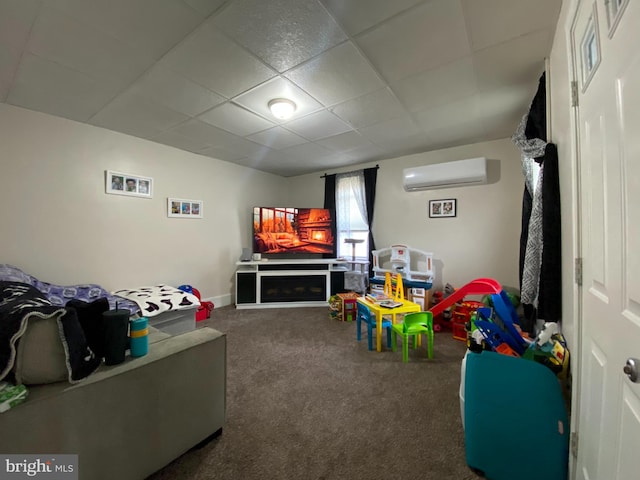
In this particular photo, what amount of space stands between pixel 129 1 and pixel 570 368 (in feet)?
9.75

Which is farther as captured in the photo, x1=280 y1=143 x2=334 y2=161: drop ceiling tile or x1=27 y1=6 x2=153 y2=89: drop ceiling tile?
x1=280 y1=143 x2=334 y2=161: drop ceiling tile

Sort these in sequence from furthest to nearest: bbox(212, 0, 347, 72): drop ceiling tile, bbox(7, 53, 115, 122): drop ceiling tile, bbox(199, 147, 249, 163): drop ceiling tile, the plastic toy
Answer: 1. bbox(199, 147, 249, 163): drop ceiling tile
2. the plastic toy
3. bbox(7, 53, 115, 122): drop ceiling tile
4. bbox(212, 0, 347, 72): drop ceiling tile

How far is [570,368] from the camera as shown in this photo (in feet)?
4.15

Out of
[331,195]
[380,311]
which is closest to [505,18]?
[380,311]

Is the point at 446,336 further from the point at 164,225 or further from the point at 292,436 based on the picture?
the point at 164,225

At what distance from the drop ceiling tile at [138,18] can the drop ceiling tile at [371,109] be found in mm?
1386

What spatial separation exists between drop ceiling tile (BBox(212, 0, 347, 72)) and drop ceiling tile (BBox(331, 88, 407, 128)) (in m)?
0.74

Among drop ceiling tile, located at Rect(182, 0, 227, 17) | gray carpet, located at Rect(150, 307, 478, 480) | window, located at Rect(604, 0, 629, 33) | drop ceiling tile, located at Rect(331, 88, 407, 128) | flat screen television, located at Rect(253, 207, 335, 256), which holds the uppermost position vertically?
drop ceiling tile, located at Rect(182, 0, 227, 17)

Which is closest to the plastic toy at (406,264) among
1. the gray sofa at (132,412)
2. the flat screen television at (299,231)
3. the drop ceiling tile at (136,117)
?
the flat screen television at (299,231)

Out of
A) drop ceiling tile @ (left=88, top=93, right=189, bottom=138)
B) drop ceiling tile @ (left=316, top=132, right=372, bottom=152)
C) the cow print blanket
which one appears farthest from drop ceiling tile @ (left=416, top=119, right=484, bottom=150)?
the cow print blanket

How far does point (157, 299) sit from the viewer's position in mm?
2789

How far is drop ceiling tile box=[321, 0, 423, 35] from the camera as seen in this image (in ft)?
4.47

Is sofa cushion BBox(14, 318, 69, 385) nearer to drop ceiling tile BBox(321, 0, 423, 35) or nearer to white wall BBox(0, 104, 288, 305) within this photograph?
drop ceiling tile BBox(321, 0, 423, 35)

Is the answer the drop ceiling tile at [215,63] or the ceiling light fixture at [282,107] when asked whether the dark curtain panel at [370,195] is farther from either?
the drop ceiling tile at [215,63]
